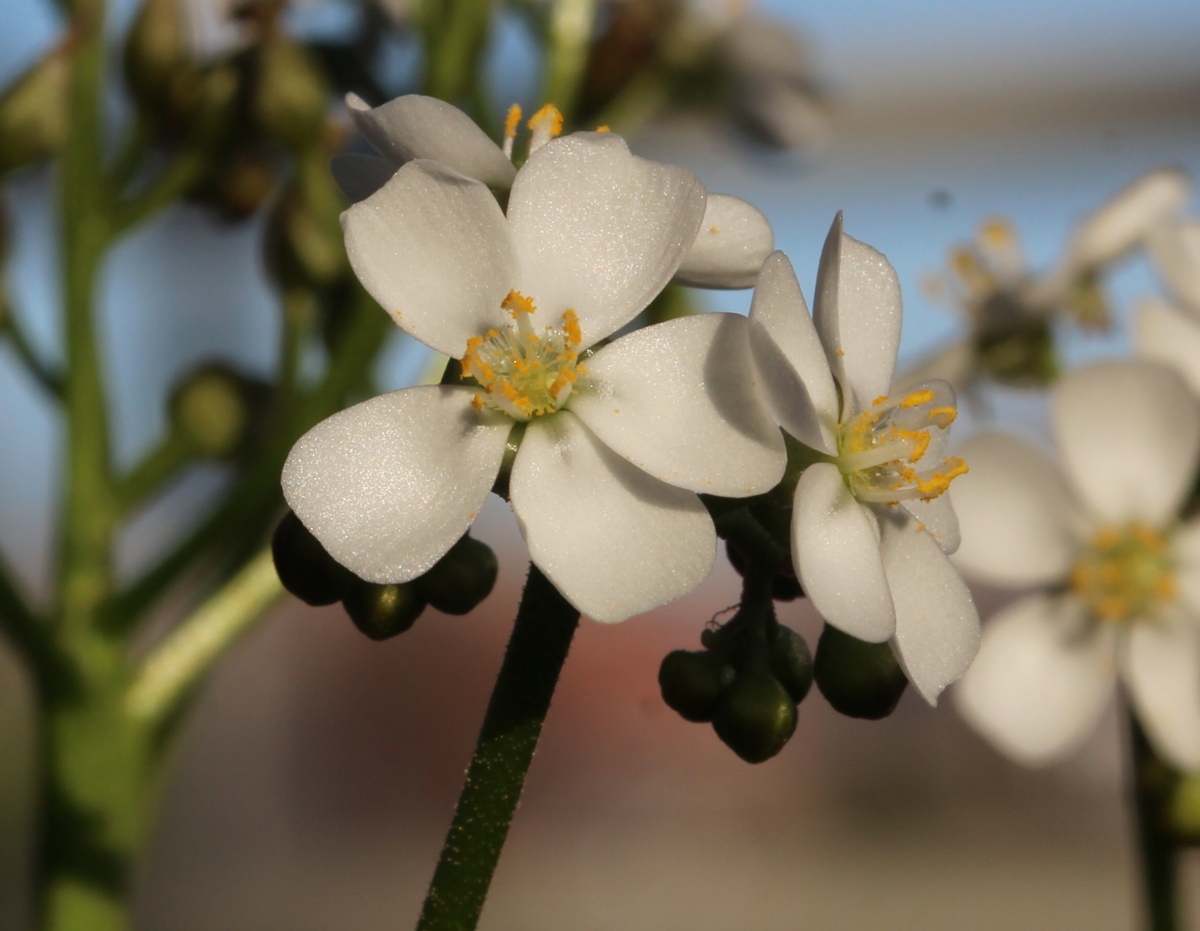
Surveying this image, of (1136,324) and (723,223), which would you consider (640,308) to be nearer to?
(723,223)

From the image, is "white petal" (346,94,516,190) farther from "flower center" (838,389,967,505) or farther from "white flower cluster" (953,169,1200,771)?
"white flower cluster" (953,169,1200,771)

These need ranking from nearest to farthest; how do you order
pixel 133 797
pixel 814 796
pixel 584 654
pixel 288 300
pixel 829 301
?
pixel 829 301 → pixel 133 797 → pixel 288 300 → pixel 584 654 → pixel 814 796

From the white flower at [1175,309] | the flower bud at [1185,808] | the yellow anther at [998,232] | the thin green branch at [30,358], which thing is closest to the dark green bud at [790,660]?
the flower bud at [1185,808]

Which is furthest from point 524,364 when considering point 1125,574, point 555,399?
point 1125,574

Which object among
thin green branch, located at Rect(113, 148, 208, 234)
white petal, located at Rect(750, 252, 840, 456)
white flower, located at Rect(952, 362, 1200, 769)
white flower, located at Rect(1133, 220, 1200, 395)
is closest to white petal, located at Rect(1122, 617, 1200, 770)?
white flower, located at Rect(952, 362, 1200, 769)

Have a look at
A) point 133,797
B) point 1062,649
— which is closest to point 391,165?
point 133,797

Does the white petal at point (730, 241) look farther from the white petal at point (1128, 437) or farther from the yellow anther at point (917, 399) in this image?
the white petal at point (1128, 437)
